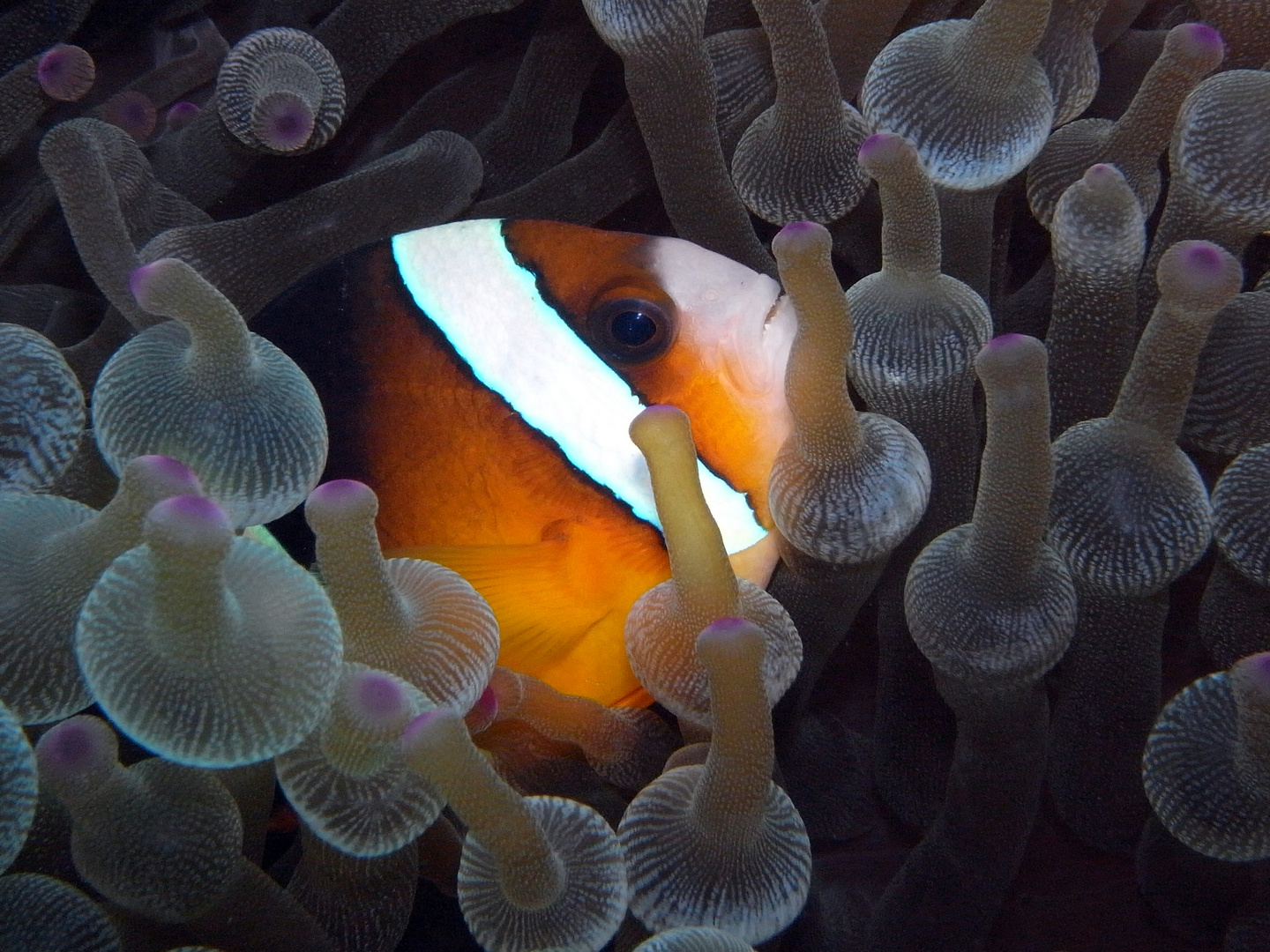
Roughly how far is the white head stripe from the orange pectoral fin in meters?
0.07

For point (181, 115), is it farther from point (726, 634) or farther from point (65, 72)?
point (726, 634)

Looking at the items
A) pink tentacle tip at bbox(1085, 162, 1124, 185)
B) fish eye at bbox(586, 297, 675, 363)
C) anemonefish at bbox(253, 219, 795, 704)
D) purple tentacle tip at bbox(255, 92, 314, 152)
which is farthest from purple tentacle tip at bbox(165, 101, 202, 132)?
pink tentacle tip at bbox(1085, 162, 1124, 185)

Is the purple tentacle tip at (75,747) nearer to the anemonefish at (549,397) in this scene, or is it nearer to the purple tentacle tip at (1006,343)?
the anemonefish at (549,397)

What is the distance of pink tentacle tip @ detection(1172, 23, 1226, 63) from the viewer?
0.66 meters

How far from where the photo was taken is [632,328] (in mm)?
865

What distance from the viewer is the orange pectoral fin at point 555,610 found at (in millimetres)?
813

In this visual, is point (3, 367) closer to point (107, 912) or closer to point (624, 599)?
point (107, 912)

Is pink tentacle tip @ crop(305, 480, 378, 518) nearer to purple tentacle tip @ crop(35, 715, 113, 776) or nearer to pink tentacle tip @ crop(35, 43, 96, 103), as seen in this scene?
purple tentacle tip @ crop(35, 715, 113, 776)

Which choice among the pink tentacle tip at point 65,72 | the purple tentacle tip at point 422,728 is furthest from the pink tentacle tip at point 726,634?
the pink tentacle tip at point 65,72

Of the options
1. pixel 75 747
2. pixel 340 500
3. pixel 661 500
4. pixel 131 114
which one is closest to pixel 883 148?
pixel 661 500

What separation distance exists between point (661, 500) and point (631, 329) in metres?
0.38

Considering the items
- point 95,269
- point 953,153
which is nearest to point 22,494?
point 95,269

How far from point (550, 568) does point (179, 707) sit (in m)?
0.45

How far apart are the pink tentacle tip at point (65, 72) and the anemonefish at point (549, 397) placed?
1.02ft
